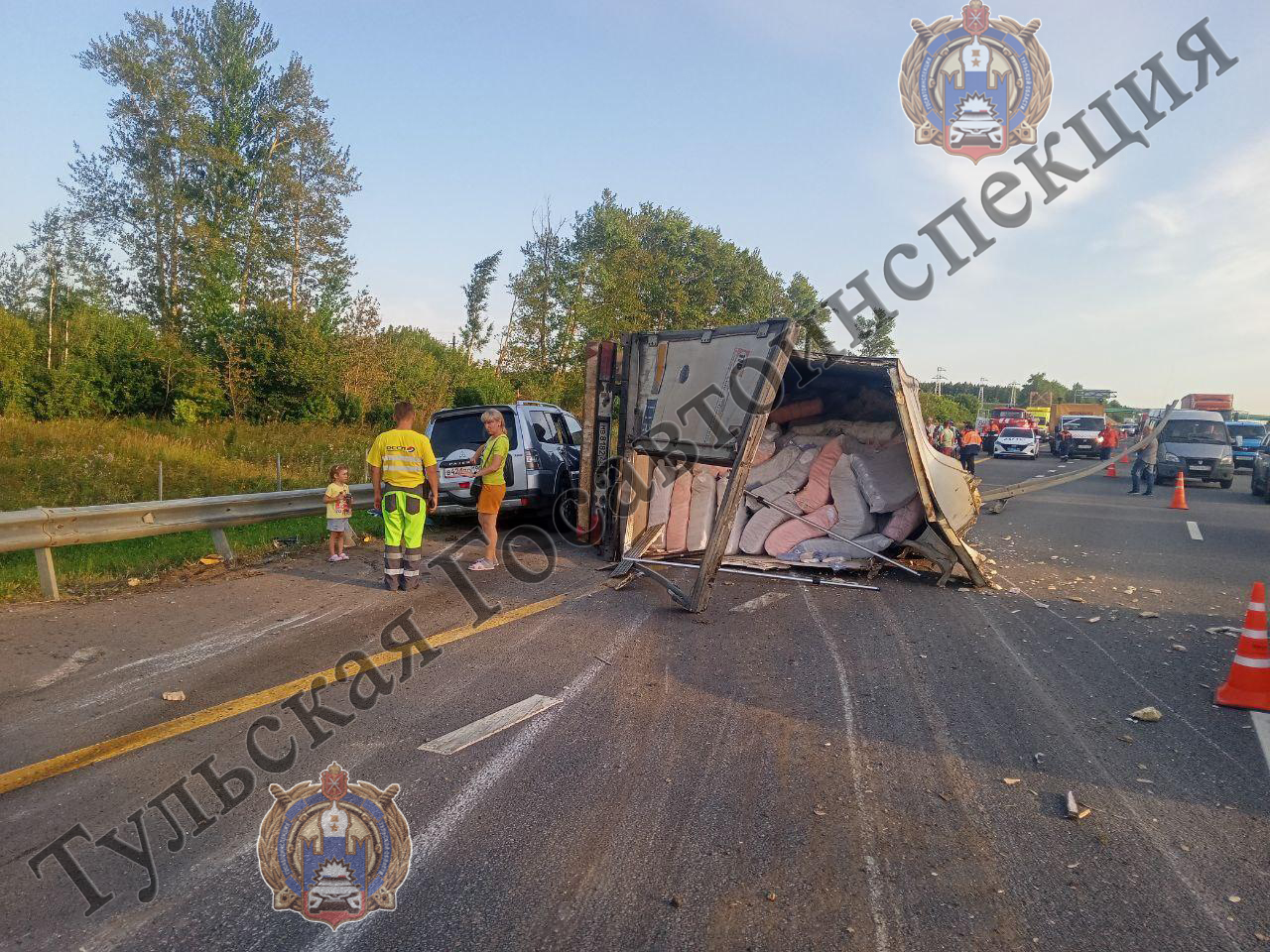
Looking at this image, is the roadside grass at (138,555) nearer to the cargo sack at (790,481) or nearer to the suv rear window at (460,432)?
the suv rear window at (460,432)

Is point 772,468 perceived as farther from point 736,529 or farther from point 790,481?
point 736,529

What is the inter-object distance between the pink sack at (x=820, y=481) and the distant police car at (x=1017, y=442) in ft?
104

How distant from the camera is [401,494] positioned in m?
7.86

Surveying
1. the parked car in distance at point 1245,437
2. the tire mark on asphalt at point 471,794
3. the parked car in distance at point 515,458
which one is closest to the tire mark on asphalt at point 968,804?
the tire mark on asphalt at point 471,794

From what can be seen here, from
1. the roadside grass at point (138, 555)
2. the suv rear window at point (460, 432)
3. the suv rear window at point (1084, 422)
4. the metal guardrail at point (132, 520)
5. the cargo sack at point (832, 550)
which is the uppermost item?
the suv rear window at point (1084, 422)

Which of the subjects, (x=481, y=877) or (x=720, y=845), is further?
(x=720, y=845)

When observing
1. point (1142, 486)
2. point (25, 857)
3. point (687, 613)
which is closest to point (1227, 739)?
point (687, 613)

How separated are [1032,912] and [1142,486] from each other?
24.0 metres

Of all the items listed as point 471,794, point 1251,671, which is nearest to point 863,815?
point 471,794

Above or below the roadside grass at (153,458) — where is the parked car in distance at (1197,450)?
above

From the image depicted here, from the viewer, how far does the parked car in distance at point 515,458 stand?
11.0 metres

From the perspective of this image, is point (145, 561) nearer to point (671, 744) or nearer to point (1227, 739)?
point (671, 744)

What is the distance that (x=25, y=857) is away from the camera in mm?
3018

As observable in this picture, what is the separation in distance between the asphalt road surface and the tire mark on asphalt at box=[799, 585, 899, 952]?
0.02 m
